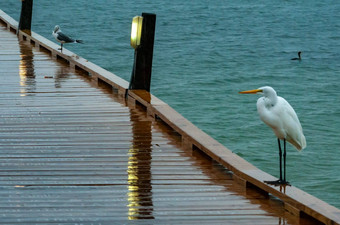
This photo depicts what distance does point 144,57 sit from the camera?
10086mm

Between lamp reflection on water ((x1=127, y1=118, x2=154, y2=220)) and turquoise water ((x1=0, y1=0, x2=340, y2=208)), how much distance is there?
7143mm

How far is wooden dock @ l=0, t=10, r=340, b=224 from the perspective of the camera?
204 inches

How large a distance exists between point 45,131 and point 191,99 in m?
15.2

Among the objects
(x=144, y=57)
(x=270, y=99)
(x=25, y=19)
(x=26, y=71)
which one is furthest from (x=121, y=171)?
(x=25, y=19)

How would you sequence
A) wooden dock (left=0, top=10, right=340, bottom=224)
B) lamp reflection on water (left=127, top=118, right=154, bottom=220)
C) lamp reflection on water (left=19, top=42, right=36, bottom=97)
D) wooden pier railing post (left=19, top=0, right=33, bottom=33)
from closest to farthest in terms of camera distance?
wooden dock (left=0, top=10, right=340, bottom=224) < lamp reflection on water (left=127, top=118, right=154, bottom=220) < lamp reflection on water (left=19, top=42, right=36, bottom=97) < wooden pier railing post (left=19, top=0, right=33, bottom=33)

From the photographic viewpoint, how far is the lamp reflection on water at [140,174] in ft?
17.5

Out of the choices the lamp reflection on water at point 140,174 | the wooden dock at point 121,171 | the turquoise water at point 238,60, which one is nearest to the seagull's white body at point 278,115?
the wooden dock at point 121,171

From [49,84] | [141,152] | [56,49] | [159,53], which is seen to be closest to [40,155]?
[141,152]

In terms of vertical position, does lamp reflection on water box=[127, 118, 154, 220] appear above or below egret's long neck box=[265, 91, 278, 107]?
below

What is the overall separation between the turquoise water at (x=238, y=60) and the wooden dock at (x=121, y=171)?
21.5 feet

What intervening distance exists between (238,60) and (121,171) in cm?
2484

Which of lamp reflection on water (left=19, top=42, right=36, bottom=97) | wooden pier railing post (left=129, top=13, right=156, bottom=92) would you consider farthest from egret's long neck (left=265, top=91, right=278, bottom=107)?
lamp reflection on water (left=19, top=42, right=36, bottom=97)

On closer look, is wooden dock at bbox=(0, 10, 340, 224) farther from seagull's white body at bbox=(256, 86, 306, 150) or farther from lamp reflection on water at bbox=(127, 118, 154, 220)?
seagull's white body at bbox=(256, 86, 306, 150)

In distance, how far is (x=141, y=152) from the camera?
698 centimetres
